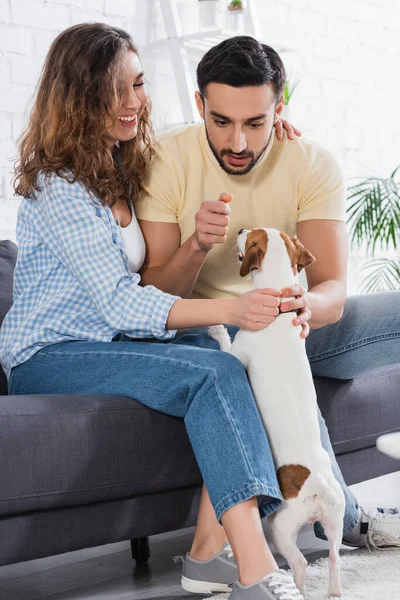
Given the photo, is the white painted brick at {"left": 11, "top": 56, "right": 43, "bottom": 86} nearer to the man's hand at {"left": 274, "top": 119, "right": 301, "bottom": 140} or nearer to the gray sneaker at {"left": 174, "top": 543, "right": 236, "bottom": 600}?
the man's hand at {"left": 274, "top": 119, "right": 301, "bottom": 140}

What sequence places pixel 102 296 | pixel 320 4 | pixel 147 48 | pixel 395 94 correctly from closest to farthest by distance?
pixel 102 296, pixel 147 48, pixel 320 4, pixel 395 94

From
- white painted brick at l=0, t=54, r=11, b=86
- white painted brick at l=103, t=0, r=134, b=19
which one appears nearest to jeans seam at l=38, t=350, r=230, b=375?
white painted brick at l=0, t=54, r=11, b=86

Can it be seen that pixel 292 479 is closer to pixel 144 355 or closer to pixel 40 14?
pixel 144 355

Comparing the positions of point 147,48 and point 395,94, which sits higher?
point 147,48

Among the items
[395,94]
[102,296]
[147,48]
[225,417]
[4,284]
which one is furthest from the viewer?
[395,94]

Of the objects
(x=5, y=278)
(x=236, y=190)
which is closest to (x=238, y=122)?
(x=236, y=190)

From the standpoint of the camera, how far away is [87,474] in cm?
164

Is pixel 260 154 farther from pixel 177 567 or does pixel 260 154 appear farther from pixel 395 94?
pixel 395 94

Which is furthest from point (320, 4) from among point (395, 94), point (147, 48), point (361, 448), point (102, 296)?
point (102, 296)

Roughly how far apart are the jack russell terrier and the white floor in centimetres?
34

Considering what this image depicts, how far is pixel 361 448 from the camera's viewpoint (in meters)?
2.31

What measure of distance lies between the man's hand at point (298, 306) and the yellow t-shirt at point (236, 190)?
423 millimetres

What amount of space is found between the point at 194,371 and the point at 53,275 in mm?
445

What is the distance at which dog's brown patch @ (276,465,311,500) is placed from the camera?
1652mm
